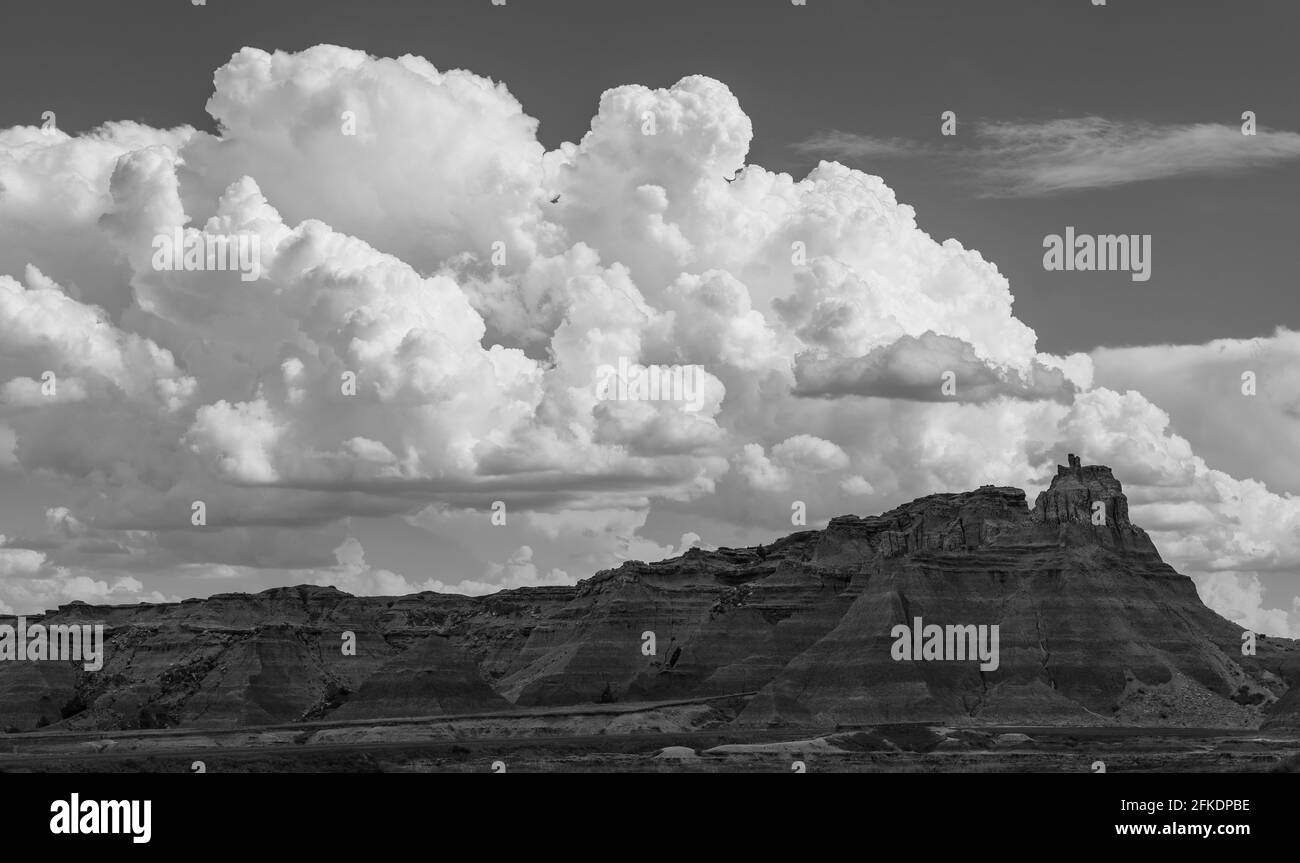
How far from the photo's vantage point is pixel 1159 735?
189 m

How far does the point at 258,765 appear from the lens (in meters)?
147
